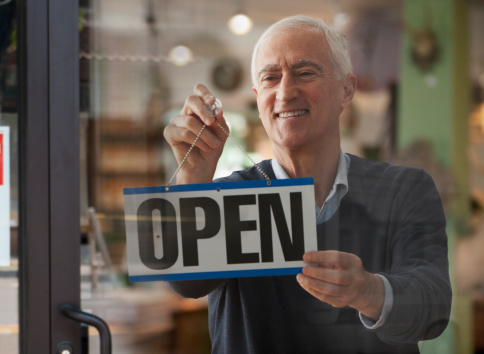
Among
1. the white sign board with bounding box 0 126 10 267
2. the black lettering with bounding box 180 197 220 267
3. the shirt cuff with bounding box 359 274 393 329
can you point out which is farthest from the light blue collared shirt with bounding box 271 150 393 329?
the white sign board with bounding box 0 126 10 267

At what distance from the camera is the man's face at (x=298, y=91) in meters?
1.76

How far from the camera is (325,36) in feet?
5.84

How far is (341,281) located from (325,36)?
0.67 meters

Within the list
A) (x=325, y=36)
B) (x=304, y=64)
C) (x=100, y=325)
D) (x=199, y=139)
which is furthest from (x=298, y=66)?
(x=100, y=325)

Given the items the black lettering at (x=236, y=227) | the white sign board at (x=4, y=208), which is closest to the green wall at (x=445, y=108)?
the black lettering at (x=236, y=227)

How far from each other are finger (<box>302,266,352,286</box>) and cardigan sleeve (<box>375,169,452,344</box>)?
0.39 ft

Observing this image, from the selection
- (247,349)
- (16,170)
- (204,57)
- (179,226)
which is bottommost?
(247,349)

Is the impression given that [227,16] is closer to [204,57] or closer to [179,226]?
[204,57]

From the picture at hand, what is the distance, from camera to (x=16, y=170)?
184 cm

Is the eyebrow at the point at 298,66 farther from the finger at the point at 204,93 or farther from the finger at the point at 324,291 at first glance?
the finger at the point at 324,291

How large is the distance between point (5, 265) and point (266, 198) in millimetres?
770

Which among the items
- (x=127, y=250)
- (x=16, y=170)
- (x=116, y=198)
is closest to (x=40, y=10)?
(x=16, y=170)

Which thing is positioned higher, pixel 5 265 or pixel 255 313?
pixel 5 265

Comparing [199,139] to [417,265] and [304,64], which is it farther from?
[417,265]
